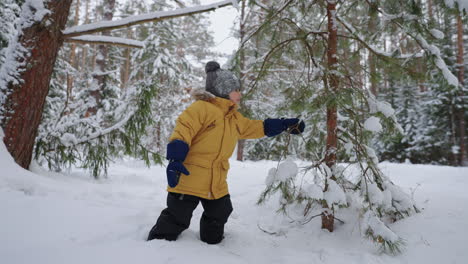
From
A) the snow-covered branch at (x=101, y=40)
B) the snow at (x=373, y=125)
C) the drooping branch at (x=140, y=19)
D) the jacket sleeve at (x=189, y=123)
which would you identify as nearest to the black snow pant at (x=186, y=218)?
the jacket sleeve at (x=189, y=123)

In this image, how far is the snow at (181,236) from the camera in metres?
1.77

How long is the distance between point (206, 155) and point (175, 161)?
38 cm

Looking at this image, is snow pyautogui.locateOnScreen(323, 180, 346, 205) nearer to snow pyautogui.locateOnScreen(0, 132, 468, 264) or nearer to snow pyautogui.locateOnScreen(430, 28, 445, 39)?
snow pyautogui.locateOnScreen(0, 132, 468, 264)

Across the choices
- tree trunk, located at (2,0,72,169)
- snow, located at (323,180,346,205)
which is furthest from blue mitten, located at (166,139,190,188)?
tree trunk, located at (2,0,72,169)

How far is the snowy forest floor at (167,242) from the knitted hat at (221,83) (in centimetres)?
151

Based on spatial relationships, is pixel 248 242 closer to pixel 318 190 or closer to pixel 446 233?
pixel 318 190

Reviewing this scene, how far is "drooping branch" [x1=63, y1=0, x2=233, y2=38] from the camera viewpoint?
278 centimetres

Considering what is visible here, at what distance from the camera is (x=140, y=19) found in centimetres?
290

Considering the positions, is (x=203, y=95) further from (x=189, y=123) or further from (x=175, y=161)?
(x=175, y=161)

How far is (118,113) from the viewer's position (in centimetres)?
428

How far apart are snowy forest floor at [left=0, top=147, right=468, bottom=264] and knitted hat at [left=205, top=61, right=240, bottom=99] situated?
1.51 metres

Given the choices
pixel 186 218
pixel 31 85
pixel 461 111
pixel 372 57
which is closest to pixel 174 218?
pixel 186 218

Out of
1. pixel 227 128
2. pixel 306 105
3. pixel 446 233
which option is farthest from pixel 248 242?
pixel 446 233

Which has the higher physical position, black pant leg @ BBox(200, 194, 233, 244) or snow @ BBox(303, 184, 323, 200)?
snow @ BBox(303, 184, 323, 200)
